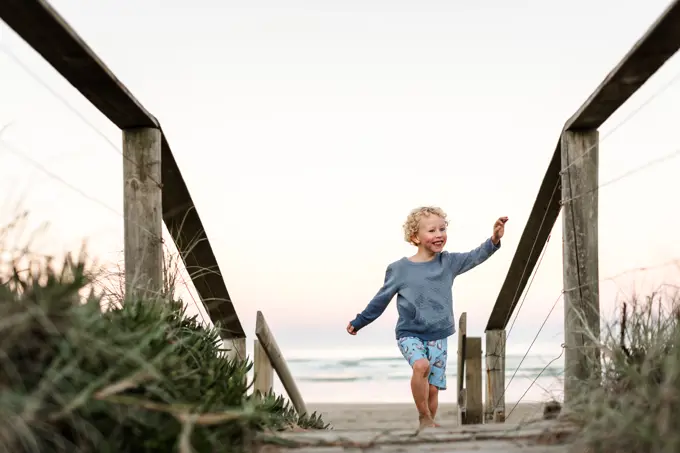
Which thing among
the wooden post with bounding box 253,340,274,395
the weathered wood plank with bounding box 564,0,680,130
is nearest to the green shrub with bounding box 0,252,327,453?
the weathered wood plank with bounding box 564,0,680,130

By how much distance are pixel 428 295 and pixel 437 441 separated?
2.10 meters

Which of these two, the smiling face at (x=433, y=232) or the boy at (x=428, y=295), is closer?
the boy at (x=428, y=295)

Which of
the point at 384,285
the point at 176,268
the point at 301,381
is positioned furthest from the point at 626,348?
the point at 301,381

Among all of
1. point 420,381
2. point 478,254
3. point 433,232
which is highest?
point 433,232

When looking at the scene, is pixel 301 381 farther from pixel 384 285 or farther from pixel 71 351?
pixel 71 351

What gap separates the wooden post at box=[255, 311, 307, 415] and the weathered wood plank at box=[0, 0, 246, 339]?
0.14m

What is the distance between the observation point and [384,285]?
505 cm

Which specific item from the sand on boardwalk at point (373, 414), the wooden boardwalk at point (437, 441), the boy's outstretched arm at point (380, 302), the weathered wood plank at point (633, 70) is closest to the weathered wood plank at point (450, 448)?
the wooden boardwalk at point (437, 441)

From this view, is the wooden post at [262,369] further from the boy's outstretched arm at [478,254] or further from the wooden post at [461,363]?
the wooden post at [461,363]

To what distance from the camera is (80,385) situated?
6.40 feet

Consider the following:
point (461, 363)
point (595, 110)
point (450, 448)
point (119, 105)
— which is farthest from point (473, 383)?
point (119, 105)

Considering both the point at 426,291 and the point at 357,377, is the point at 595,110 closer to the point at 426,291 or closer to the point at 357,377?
the point at 426,291

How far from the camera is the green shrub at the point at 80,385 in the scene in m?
1.86

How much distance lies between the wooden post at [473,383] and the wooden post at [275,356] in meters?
1.17
